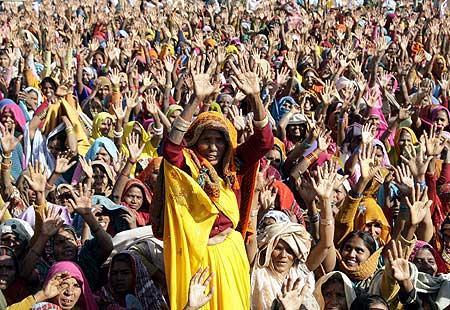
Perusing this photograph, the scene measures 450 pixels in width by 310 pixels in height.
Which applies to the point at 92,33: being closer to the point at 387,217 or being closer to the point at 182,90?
the point at 182,90

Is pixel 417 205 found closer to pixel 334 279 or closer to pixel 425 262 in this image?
pixel 425 262

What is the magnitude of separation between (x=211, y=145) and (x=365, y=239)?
104 centimetres

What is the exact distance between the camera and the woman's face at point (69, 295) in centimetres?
402

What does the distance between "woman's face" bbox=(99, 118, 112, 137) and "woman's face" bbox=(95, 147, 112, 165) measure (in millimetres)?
755

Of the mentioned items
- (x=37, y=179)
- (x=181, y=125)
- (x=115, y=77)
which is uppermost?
(x=181, y=125)

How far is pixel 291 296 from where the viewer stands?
345 cm

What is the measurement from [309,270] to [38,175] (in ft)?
4.33

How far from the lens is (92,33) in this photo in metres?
11.7

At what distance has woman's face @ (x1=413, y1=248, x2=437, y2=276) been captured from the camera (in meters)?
4.53

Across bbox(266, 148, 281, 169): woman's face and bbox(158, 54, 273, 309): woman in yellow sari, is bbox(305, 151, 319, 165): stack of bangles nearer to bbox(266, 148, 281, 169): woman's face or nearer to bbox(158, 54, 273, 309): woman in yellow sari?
bbox(266, 148, 281, 169): woman's face

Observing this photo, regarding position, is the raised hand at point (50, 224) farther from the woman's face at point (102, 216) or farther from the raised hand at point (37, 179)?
the woman's face at point (102, 216)

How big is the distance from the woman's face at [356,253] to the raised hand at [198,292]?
1118 millimetres

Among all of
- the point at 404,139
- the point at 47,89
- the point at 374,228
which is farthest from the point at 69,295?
the point at 47,89

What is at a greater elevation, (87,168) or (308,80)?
(87,168)
